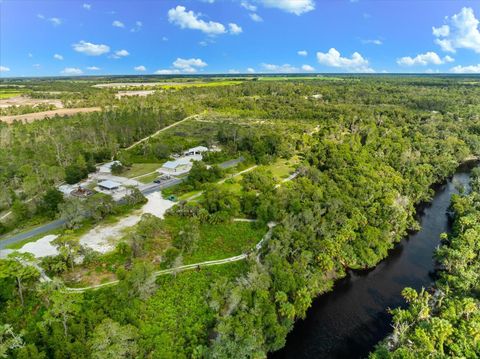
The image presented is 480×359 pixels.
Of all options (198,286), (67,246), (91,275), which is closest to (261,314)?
(198,286)

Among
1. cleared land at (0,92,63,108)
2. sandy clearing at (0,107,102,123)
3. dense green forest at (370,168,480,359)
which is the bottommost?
dense green forest at (370,168,480,359)

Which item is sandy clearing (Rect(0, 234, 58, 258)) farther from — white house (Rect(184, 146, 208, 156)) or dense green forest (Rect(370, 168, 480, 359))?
white house (Rect(184, 146, 208, 156))

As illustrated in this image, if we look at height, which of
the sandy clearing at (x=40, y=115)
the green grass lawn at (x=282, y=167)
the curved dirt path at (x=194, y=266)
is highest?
the sandy clearing at (x=40, y=115)

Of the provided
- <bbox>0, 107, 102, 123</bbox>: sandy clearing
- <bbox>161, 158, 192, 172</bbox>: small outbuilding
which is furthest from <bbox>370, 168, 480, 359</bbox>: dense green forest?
<bbox>0, 107, 102, 123</bbox>: sandy clearing

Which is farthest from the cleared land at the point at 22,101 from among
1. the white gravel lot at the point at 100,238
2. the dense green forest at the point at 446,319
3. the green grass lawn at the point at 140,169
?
the dense green forest at the point at 446,319

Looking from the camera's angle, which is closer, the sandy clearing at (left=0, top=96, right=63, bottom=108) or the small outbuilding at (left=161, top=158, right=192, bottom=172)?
the small outbuilding at (left=161, top=158, right=192, bottom=172)

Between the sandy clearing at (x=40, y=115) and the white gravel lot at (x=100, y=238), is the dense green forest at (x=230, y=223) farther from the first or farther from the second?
the sandy clearing at (x=40, y=115)

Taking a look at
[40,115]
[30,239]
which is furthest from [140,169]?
[40,115]
